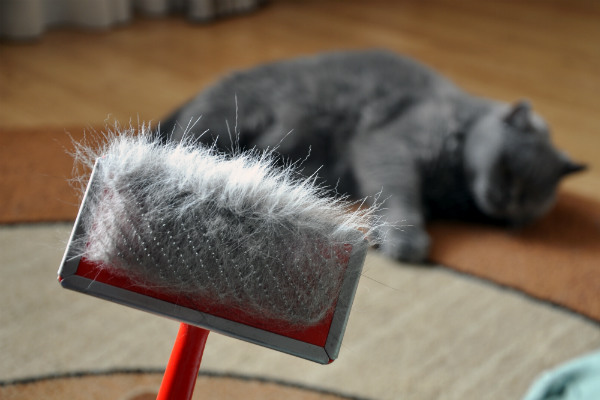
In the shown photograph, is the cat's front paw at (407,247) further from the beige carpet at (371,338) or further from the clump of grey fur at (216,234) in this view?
the clump of grey fur at (216,234)

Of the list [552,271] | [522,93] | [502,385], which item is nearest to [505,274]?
[552,271]

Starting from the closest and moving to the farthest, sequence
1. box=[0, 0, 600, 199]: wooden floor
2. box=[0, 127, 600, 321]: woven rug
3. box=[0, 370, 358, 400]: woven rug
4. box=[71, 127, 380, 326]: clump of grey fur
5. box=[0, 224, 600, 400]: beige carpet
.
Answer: box=[71, 127, 380, 326]: clump of grey fur < box=[0, 370, 358, 400]: woven rug < box=[0, 224, 600, 400]: beige carpet < box=[0, 127, 600, 321]: woven rug < box=[0, 0, 600, 199]: wooden floor

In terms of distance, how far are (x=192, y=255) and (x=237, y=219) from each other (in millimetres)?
39

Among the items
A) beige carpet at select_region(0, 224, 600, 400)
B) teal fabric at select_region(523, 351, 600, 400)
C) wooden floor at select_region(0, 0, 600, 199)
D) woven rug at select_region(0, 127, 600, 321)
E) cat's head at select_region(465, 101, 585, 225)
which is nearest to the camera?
teal fabric at select_region(523, 351, 600, 400)

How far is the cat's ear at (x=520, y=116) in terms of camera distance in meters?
1.48

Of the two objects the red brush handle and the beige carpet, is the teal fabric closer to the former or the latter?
the beige carpet

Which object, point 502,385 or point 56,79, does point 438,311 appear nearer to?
point 502,385

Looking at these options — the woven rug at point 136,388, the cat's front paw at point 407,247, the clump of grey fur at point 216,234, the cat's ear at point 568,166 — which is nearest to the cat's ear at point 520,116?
the cat's ear at point 568,166

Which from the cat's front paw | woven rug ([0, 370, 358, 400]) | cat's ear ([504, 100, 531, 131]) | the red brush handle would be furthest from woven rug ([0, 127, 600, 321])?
the red brush handle

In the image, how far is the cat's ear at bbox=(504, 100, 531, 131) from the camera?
4.86 ft

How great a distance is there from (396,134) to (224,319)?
4.03 ft

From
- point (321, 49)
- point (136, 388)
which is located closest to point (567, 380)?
point (136, 388)

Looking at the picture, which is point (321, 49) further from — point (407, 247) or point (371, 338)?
point (371, 338)

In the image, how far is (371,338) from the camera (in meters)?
1.13
